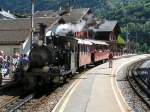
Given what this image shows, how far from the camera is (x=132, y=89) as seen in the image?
2150 cm

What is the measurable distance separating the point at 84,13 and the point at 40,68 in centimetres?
5029

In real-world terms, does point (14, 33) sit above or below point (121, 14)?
below

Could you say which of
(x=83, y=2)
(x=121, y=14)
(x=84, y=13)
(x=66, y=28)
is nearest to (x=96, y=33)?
(x=84, y=13)

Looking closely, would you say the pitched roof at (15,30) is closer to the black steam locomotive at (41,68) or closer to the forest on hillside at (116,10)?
the black steam locomotive at (41,68)

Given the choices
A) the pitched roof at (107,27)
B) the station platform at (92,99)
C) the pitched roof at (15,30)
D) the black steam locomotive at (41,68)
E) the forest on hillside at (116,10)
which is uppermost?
the forest on hillside at (116,10)

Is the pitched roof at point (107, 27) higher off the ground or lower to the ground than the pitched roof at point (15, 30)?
higher

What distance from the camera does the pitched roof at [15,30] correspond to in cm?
4295

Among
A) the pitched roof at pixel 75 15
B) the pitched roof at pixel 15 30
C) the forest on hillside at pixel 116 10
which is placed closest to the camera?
the pitched roof at pixel 15 30

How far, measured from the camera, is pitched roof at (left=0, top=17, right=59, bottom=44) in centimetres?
4295

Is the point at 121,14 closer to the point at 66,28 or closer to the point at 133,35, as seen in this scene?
the point at 133,35

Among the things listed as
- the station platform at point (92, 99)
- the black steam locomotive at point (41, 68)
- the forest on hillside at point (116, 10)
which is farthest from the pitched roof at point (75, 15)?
the forest on hillside at point (116, 10)

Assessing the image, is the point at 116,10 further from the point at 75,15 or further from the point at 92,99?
the point at 92,99

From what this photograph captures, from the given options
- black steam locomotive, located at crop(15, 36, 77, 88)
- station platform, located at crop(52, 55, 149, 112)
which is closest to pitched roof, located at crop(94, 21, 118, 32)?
station platform, located at crop(52, 55, 149, 112)

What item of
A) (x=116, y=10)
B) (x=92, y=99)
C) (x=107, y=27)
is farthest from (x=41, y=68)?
(x=116, y=10)
